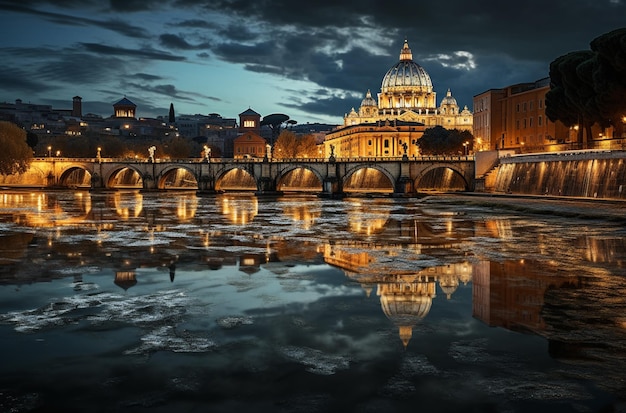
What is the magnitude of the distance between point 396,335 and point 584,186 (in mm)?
41961

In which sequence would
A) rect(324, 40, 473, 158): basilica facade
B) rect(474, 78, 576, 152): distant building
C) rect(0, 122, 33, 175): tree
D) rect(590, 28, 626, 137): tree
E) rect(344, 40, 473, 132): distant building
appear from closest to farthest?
rect(590, 28, 626, 137): tree, rect(474, 78, 576, 152): distant building, rect(0, 122, 33, 175): tree, rect(324, 40, 473, 158): basilica facade, rect(344, 40, 473, 132): distant building

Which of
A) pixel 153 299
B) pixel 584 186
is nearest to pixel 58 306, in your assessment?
pixel 153 299

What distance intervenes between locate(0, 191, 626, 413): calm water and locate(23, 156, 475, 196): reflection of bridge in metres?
49.4

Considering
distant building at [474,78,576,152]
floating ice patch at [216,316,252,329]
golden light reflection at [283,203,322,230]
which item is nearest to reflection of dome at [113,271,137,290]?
floating ice patch at [216,316,252,329]

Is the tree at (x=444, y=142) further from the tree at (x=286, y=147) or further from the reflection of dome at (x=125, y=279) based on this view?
the reflection of dome at (x=125, y=279)

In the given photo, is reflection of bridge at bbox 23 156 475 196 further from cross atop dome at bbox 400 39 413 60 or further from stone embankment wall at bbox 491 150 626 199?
cross atop dome at bbox 400 39 413 60

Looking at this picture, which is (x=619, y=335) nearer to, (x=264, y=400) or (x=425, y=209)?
(x=264, y=400)

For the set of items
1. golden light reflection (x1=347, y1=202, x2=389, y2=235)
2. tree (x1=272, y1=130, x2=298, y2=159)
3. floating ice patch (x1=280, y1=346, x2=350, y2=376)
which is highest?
tree (x1=272, y1=130, x2=298, y2=159)

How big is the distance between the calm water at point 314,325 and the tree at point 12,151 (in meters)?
63.3

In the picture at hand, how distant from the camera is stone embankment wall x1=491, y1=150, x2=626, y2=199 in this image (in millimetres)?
47000

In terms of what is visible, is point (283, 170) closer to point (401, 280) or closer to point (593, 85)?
point (593, 85)

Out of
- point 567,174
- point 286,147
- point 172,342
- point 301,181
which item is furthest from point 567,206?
point 286,147

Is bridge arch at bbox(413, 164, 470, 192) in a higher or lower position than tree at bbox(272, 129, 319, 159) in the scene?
lower

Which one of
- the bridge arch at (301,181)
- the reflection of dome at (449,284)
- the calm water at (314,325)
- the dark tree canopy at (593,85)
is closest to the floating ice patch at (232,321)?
the calm water at (314,325)
